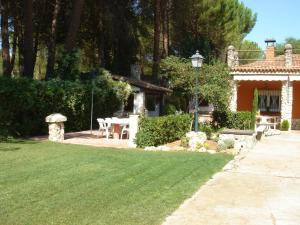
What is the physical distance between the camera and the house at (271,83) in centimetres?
2656

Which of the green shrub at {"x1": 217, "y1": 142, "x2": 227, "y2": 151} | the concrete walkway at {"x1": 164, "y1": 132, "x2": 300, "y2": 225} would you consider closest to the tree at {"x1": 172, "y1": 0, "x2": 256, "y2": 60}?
the green shrub at {"x1": 217, "y1": 142, "x2": 227, "y2": 151}

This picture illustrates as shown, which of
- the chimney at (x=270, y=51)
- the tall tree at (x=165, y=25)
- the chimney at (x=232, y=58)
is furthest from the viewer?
the tall tree at (x=165, y=25)

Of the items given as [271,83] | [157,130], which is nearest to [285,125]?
[271,83]

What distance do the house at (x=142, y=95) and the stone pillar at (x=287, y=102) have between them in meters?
8.03

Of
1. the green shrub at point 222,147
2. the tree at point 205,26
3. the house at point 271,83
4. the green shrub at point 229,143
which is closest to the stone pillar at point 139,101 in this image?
the house at point 271,83

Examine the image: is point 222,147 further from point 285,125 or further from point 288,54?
point 288,54

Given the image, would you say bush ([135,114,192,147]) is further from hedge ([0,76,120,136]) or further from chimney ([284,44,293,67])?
chimney ([284,44,293,67])

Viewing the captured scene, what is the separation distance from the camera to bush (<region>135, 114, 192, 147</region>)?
14.6 metres

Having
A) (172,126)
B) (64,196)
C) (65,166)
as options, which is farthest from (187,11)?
(64,196)

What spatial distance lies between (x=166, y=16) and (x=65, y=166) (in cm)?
2439

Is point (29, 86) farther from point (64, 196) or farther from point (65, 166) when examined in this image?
point (64, 196)

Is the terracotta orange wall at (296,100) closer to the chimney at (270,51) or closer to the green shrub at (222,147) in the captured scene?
the chimney at (270,51)

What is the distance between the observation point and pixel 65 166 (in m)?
9.52

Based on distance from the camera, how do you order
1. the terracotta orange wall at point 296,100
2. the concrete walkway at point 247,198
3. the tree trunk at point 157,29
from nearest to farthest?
the concrete walkway at point 247,198, the terracotta orange wall at point 296,100, the tree trunk at point 157,29
